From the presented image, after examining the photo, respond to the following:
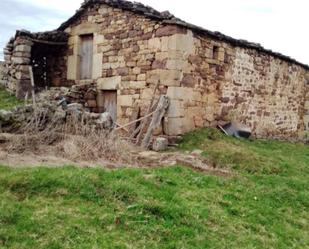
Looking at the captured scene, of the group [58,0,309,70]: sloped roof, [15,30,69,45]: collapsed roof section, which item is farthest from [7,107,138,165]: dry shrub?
[15,30,69,45]: collapsed roof section

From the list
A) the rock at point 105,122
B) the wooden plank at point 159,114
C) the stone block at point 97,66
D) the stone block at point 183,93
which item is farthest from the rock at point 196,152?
the stone block at point 97,66

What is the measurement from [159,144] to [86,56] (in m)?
4.64

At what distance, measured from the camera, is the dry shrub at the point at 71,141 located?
7.23 meters

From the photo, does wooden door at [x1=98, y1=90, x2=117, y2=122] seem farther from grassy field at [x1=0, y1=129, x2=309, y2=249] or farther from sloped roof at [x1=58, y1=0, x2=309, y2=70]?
grassy field at [x1=0, y1=129, x2=309, y2=249]

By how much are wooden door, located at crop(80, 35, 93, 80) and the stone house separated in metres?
0.03

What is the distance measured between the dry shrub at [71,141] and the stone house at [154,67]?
251 centimetres

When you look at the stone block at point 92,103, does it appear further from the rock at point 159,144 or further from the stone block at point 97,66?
the rock at point 159,144

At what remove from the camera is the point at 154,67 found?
10.6 meters

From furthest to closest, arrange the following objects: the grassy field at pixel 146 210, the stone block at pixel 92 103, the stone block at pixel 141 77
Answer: the stone block at pixel 92 103 → the stone block at pixel 141 77 → the grassy field at pixel 146 210

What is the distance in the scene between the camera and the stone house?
10.4 meters

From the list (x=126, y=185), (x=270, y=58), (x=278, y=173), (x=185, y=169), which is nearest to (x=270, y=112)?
(x=270, y=58)

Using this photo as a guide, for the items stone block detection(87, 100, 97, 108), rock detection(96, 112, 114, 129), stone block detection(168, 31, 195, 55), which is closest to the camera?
rock detection(96, 112, 114, 129)

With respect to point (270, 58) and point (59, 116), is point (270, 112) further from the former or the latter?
point (59, 116)

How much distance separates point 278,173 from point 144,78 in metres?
4.33
